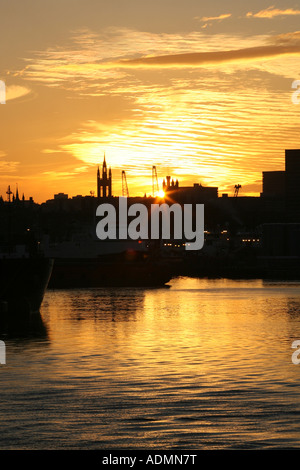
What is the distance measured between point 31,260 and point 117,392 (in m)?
36.3

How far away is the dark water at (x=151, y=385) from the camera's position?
22078 millimetres

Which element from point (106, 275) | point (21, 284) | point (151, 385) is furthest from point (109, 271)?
point (151, 385)

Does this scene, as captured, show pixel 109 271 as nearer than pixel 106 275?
No

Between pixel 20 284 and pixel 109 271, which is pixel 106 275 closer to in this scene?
pixel 109 271

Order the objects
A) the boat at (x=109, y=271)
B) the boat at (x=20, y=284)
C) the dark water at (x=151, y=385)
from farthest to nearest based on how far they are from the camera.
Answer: the boat at (x=109, y=271) < the boat at (x=20, y=284) < the dark water at (x=151, y=385)

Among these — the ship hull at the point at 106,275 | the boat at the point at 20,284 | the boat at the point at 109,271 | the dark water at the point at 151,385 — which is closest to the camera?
the dark water at the point at 151,385

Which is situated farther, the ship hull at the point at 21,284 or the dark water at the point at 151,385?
the ship hull at the point at 21,284

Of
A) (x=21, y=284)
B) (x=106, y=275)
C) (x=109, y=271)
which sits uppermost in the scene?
(x=21, y=284)

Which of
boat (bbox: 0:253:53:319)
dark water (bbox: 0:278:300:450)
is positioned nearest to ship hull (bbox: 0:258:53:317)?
boat (bbox: 0:253:53:319)

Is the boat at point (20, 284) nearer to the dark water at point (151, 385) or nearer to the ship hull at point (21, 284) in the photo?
the ship hull at point (21, 284)

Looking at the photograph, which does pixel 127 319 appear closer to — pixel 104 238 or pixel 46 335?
pixel 46 335

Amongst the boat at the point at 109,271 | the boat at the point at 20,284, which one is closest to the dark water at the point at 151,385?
the boat at the point at 20,284

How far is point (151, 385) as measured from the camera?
29984mm

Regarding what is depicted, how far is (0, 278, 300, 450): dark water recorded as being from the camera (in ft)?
72.4
